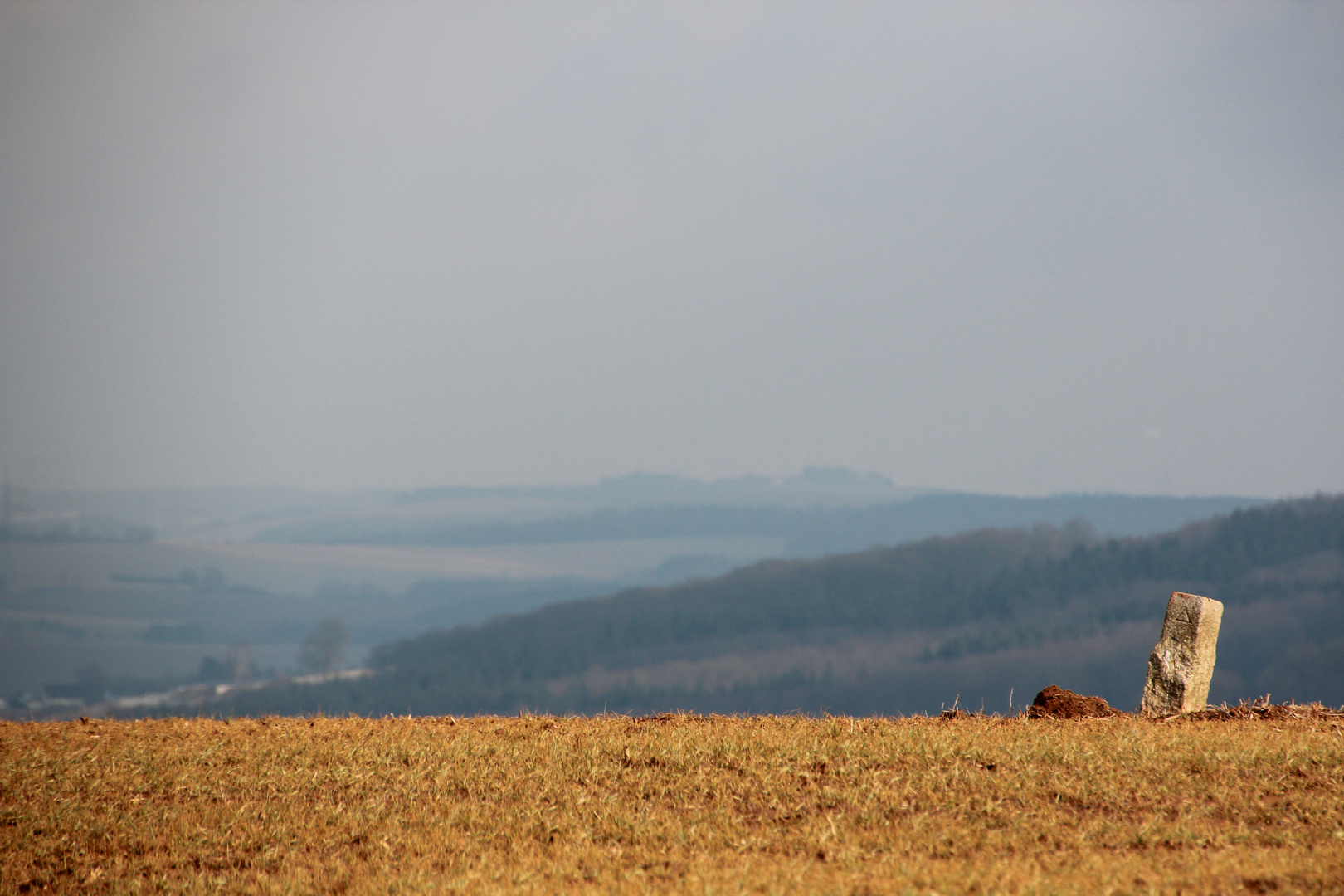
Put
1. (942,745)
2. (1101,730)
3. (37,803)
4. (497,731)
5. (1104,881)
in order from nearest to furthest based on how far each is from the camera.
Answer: (1104,881), (37,803), (942,745), (1101,730), (497,731)

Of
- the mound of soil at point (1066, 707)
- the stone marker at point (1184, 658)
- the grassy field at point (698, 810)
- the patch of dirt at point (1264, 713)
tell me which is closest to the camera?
the grassy field at point (698, 810)

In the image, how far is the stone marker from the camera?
15180mm

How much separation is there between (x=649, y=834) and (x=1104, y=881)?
383cm

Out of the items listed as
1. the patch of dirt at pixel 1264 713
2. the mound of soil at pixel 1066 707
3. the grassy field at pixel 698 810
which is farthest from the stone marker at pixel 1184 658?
the grassy field at pixel 698 810

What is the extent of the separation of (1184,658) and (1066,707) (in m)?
1.97

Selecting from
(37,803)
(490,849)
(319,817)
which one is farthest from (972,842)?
(37,803)

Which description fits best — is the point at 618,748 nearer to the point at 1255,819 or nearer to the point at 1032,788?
the point at 1032,788

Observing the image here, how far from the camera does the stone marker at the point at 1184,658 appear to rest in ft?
49.8

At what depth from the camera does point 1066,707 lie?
48.8 ft

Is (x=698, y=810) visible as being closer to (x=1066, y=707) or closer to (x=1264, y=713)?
(x=1066, y=707)

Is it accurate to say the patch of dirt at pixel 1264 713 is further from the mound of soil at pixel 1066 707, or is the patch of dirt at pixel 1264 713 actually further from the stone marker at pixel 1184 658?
the mound of soil at pixel 1066 707

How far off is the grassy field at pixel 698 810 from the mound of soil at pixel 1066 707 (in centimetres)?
73

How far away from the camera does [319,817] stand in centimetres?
1053

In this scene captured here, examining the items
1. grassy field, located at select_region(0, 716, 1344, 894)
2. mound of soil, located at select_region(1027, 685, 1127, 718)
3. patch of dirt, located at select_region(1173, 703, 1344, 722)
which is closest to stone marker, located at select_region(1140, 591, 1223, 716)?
patch of dirt, located at select_region(1173, 703, 1344, 722)
